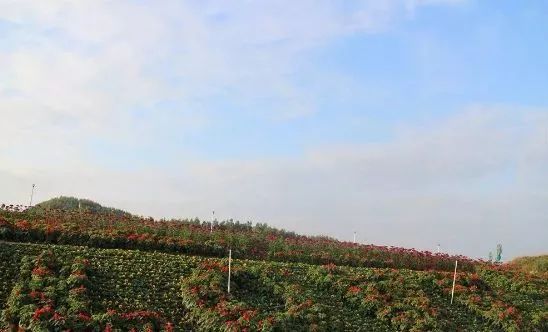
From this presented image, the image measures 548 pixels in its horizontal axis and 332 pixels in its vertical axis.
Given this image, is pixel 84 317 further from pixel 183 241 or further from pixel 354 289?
pixel 354 289

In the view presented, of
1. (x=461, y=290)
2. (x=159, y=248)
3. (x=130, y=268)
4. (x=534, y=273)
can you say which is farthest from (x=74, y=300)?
(x=534, y=273)

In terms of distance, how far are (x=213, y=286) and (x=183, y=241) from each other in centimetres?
467

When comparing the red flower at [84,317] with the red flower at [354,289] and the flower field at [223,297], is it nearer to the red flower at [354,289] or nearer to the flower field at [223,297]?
the flower field at [223,297]

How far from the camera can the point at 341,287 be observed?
18.8 metres

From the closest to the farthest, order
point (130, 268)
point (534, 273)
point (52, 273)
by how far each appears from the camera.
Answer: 1. point (52, 273)
2. point (130, 268)
3. point (534, 273)

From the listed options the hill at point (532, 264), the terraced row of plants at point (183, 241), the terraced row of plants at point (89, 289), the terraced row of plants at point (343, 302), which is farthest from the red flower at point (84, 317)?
the hill at point (532, 264)

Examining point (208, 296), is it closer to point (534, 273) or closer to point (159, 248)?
point (159, 248)

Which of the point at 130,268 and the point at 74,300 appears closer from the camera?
the point at 74,300

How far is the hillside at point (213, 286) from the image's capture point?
15.4m

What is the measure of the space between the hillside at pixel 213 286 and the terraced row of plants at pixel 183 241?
43 mm

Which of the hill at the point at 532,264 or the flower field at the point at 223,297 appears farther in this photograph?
the hill at the point at 532,264

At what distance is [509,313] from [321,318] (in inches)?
238

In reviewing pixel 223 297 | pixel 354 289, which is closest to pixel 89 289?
pixel 223 297

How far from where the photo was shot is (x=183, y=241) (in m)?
21.4
